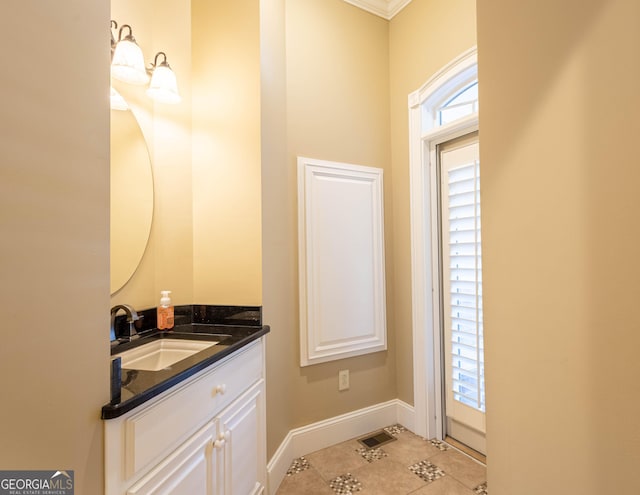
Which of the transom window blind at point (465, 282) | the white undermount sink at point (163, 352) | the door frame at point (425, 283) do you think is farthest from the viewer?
the door frame at point (425, 283)

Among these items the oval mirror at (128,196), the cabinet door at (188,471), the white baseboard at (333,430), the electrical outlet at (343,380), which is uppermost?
the oval mirror at (128,196)

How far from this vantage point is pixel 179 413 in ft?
3.59

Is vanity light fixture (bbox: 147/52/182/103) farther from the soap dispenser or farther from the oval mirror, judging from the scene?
the soap dispenser

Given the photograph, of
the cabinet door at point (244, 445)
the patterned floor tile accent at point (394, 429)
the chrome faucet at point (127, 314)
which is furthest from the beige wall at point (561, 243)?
the patterned floor tile accent at point (394, 429)

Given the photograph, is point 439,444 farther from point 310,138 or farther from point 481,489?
point 310,138

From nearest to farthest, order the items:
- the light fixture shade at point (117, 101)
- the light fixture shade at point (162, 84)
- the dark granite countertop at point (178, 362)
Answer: the dark granite countertop at point (178, 362) → the light fixture shade at point (117, 101) → the light fixture shade at point (162, 84)

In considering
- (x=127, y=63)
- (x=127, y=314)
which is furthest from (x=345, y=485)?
(x=127, y=63)

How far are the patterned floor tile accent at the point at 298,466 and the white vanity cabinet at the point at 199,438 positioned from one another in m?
0.39

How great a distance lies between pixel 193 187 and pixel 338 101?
1.25 metres

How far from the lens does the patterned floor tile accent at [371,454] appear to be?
2146 millimetres

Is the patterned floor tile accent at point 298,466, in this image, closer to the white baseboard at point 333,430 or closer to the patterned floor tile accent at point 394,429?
the white baseboard at point 333,430

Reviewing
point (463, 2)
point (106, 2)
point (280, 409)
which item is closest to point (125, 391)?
point (106, 2)

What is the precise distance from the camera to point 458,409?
89.6 inches

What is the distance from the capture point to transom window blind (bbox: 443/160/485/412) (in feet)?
6.91
